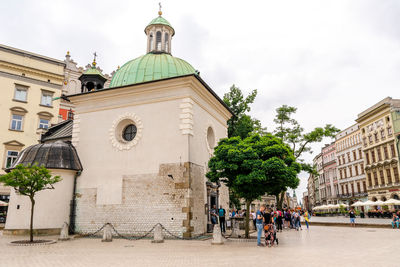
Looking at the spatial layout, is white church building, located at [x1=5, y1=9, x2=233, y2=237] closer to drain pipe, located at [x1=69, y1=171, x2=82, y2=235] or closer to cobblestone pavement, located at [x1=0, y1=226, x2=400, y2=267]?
drain pipe, located at [x1=69, y1=171, x2=82, y2=235]

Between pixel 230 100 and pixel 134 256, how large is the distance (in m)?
20.5

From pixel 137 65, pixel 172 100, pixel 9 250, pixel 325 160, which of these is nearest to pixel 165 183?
pixel 172 100

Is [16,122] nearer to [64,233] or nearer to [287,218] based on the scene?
[64,233]

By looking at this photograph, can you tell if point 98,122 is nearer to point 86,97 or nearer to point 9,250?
point 86,97

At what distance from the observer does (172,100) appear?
16.0 metres

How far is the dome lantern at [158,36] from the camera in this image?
21281 millimetres

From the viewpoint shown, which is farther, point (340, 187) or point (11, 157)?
point (340, 187)

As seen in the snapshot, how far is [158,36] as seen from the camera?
70.4ft

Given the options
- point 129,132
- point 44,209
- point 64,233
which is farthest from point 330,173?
point 64,233

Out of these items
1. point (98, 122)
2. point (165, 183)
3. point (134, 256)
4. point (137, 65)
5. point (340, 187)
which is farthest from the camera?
point (340, 187)

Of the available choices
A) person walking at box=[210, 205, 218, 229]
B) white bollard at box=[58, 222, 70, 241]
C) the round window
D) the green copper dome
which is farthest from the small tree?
person walking at box=[210, 205, 218, 229]

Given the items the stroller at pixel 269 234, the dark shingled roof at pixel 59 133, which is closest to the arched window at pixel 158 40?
the dark shingled roof at pixel 59 133

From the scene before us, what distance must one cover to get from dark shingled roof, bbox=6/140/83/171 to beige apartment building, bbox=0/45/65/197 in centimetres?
1457

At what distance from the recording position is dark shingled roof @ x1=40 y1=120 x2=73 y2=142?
2048 cm
